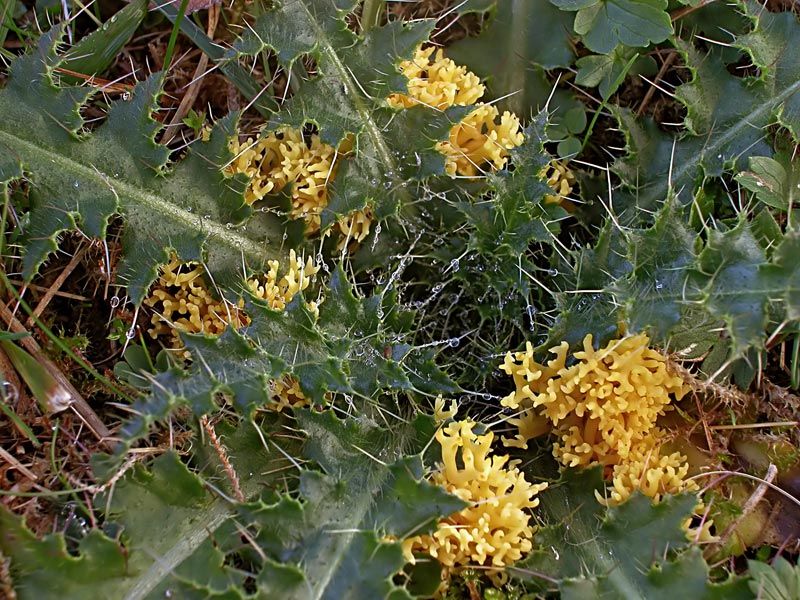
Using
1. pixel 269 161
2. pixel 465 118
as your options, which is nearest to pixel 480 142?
pixel 465 118

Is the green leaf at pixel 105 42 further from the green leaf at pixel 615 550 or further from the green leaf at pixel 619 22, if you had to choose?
the green leaf at pixel 615 550

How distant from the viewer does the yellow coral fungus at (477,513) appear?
2.06 m

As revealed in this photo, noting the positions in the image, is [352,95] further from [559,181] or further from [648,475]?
[648,475]

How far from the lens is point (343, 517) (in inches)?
84.0

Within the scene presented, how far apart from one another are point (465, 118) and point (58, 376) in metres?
1.64

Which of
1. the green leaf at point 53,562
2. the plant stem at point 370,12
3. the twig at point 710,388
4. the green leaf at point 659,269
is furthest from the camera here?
the plant stem at point 370,12

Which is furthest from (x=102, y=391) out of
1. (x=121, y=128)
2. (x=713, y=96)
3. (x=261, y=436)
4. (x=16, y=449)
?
(x=713, y=96)

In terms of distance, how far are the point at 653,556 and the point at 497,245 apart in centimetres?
107

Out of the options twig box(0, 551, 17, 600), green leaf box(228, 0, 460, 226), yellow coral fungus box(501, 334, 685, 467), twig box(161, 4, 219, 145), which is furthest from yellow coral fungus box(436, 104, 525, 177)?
twig box(0, 551, 17, 600)

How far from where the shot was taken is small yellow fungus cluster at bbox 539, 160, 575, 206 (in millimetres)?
2625

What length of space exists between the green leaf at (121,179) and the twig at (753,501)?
5.86 feet

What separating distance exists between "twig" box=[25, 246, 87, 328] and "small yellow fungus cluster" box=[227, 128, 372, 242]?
2.09 ft

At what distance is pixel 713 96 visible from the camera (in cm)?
265

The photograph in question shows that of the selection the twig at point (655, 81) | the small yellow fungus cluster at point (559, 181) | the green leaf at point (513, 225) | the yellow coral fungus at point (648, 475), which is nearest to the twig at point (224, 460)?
the green leaf at point (513, 225)
